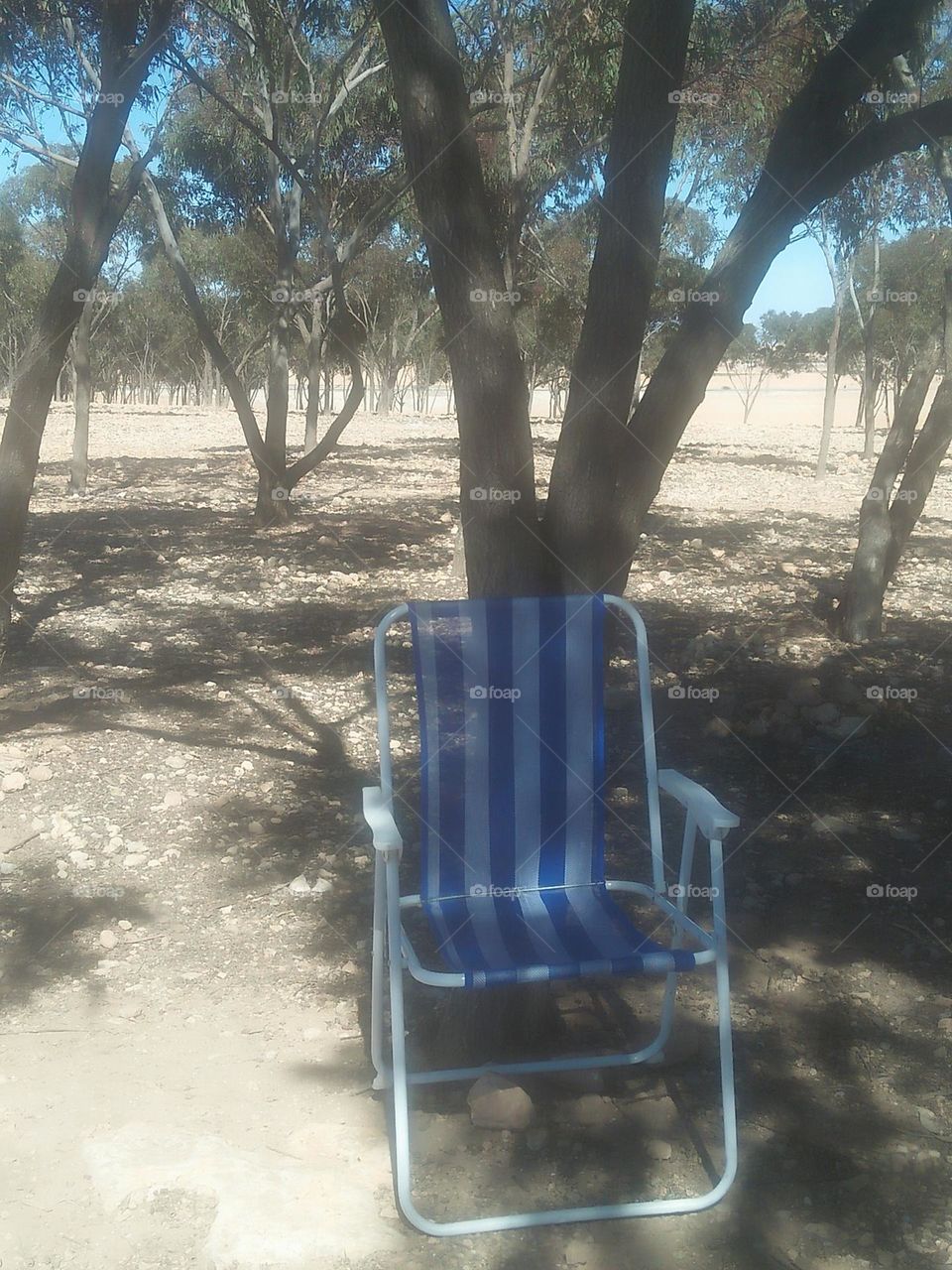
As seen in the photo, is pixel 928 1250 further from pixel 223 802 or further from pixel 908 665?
pixel 908 665

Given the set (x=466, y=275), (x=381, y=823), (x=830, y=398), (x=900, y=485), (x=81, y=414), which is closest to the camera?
(x=381, y=823)

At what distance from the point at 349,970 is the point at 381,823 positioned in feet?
3.75

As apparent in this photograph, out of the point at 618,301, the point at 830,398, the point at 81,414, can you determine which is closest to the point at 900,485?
the point at 618,301

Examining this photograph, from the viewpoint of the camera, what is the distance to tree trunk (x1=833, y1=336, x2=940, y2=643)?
743 cm

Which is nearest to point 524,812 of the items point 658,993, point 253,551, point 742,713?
point 658,993

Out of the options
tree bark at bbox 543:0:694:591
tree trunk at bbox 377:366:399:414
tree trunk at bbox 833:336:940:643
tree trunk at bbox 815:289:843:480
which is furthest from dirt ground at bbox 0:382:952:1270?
tree trunk at bbox 377:366:399:414

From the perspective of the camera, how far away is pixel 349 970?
3.56 metres

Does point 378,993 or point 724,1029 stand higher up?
point 724,1029

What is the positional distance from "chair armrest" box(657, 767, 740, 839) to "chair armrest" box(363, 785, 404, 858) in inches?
26.0

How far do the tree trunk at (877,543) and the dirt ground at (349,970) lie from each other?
238mm

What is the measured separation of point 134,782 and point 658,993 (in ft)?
8.05

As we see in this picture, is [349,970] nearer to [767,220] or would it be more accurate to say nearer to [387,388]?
[767,220]

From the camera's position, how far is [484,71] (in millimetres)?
10547

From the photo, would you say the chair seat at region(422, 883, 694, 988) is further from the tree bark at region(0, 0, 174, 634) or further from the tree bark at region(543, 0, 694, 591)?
the tree bark at region(0, 0, 174, 634)
